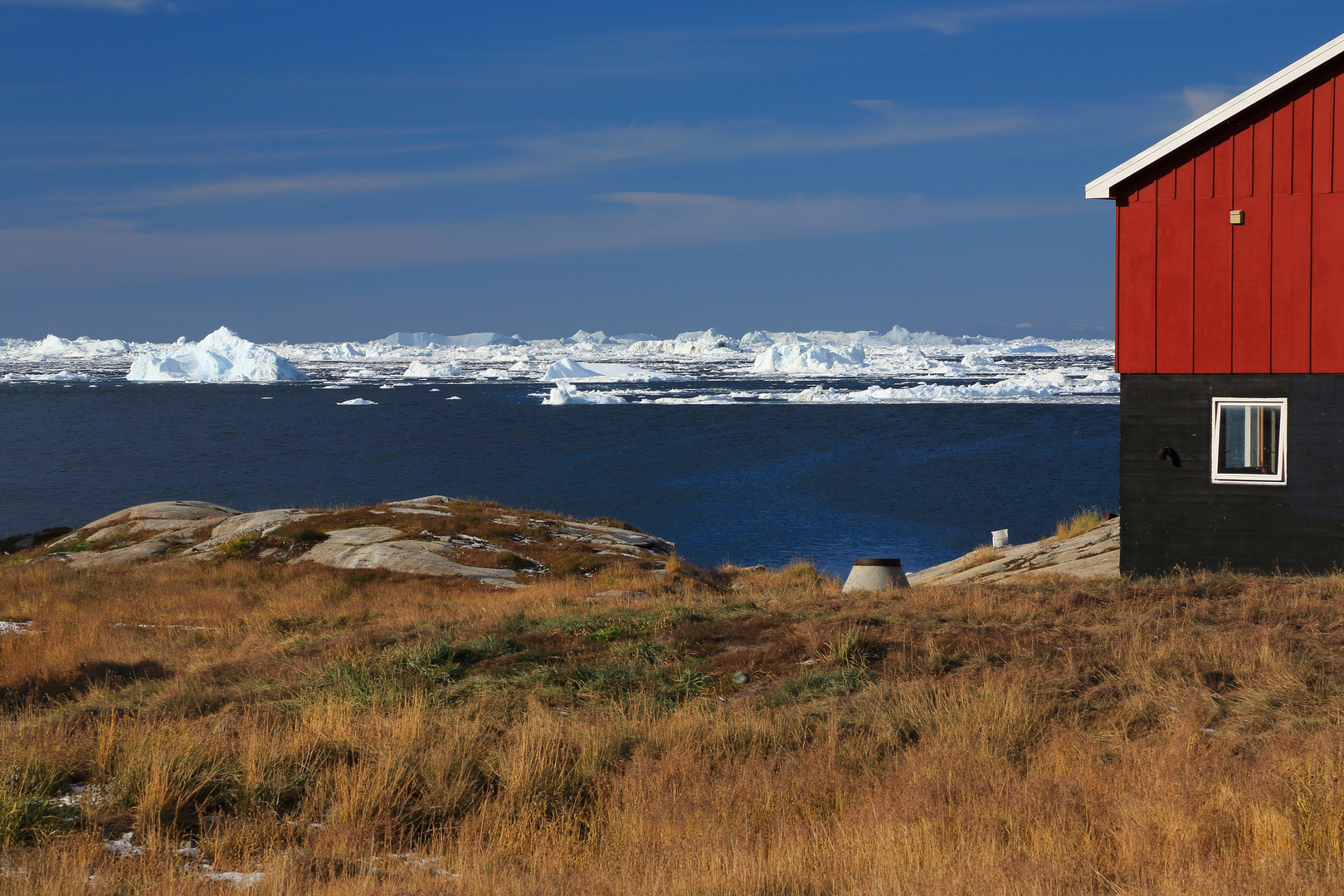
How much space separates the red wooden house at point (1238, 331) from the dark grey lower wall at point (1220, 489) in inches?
0.8

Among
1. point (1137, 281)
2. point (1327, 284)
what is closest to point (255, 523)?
point (1137, 281)

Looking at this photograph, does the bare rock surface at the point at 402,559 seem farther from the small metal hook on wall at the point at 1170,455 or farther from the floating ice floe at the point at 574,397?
the floating ice floe at the point at 574,397

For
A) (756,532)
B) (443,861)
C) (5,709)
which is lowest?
(756,532)

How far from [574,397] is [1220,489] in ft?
353

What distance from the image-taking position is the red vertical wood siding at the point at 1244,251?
15.1m

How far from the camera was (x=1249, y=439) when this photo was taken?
1609cm

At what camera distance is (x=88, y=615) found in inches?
711

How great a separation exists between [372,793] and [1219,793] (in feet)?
17.1

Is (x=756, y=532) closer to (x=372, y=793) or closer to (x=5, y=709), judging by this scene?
(x=5, y=709)

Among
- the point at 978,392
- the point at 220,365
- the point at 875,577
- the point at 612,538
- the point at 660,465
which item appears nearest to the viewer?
the point at 875,577


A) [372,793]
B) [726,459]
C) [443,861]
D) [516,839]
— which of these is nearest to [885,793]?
[516,839]

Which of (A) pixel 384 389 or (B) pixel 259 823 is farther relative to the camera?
(A) pixel 384 389

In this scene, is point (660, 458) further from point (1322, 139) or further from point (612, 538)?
point (1322, 139)

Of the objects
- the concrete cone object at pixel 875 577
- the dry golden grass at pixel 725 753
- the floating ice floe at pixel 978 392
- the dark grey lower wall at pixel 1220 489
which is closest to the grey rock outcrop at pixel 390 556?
the concrete cone object at pixel 875 577
